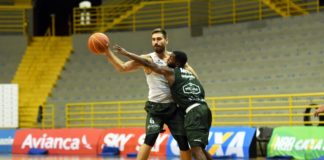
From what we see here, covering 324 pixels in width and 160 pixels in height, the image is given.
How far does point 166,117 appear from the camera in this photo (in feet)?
25.2

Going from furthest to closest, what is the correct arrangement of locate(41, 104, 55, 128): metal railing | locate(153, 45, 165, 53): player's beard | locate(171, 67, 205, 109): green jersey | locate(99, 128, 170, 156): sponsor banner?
locate(41, 104, 55, 128): metal railing → locate(99, 128, 170, 156): sponsor banner → locate(153, 45, 165, 53): player's beard → locate(171, 67, 205, 109): green jersey

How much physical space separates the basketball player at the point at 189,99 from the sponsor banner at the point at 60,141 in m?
9.59

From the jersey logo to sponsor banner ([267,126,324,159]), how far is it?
A: 6343 millimetres

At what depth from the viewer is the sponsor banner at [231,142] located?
47.0 feet

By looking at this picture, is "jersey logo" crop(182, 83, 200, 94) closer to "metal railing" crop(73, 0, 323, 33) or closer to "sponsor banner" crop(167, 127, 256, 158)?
"sponsor banner" crop(167, 127, 256, 158)

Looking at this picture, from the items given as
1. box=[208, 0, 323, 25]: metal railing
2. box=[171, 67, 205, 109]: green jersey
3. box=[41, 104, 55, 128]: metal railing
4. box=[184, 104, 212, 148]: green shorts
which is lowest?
box=[41, 104, 55, 128]: metal railing

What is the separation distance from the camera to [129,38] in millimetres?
25750

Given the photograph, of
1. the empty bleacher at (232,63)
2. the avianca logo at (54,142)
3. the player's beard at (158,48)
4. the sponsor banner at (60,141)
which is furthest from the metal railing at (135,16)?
the player's beard at (158,48)

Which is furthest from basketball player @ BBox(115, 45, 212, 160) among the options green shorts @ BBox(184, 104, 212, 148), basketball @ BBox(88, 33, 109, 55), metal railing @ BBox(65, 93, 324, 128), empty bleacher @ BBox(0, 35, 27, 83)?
empty bleacher @ BBox(0, 35, 27, 83)

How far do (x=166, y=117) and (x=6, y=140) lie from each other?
12.4 metres

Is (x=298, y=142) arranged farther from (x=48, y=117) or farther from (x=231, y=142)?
(x=48, y=117)

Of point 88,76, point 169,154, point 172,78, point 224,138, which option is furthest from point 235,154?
point 88,76

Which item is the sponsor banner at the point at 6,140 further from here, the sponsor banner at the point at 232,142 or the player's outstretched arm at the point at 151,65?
the player's outstretched arm at the point at 151,65

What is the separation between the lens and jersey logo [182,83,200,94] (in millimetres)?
7434
